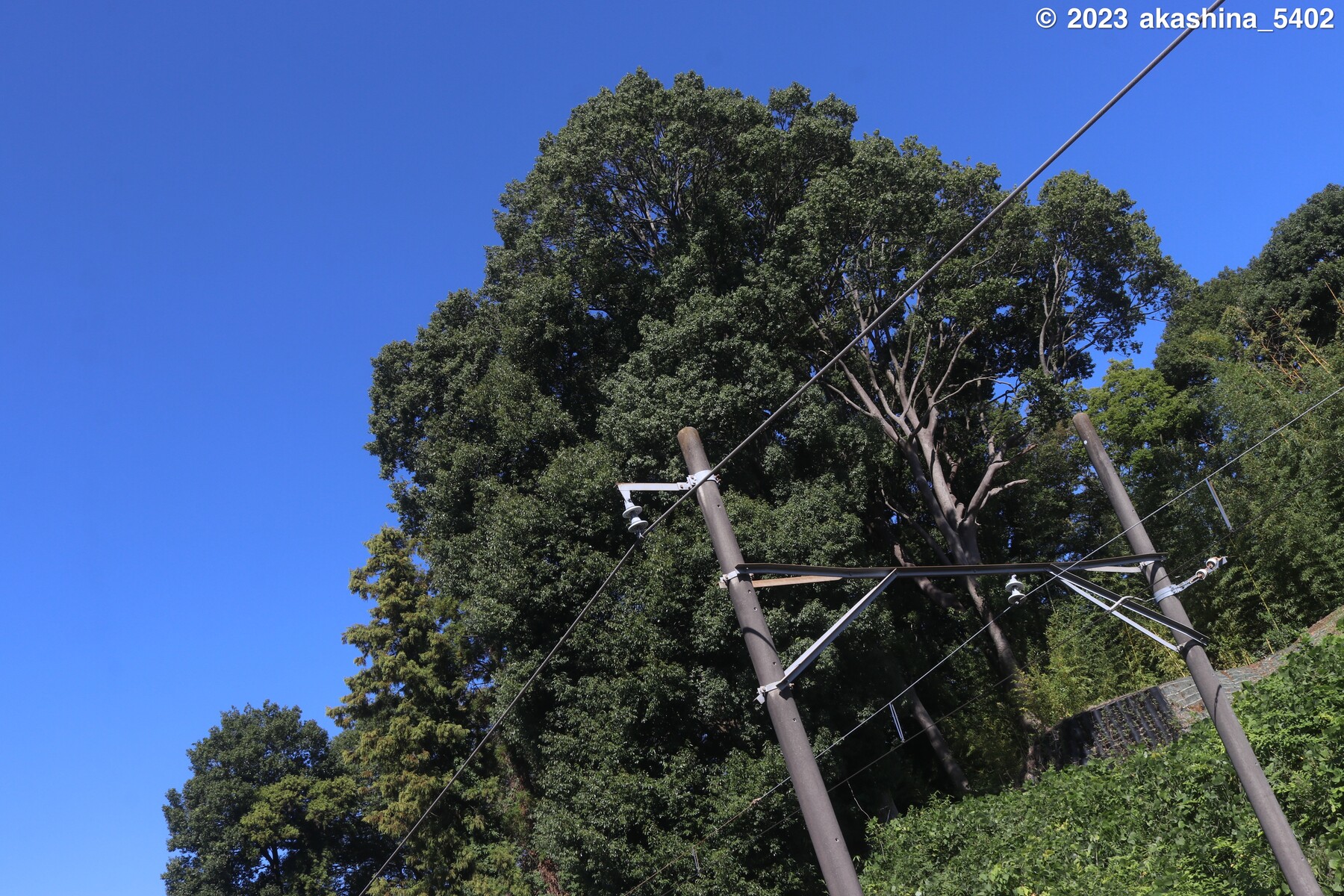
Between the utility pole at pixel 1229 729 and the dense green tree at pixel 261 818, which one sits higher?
the dense green tree at pixel 261 818

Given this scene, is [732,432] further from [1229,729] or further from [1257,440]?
[1229,729]

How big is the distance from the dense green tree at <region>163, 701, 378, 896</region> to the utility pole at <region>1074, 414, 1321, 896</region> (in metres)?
38.9


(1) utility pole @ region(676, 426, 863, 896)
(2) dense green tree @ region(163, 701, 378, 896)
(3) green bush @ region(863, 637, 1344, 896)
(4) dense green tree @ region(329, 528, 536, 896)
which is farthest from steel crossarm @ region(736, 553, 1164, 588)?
(2) dense green tree @ region(163, 701, 378, 896)

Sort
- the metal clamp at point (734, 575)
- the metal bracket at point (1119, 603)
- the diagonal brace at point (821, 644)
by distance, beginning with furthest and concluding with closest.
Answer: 1. the metal bracket at point (1119, 603)
2. the metal clamp at point (734, 575)
3. the diagonal brace at point (821, 644)

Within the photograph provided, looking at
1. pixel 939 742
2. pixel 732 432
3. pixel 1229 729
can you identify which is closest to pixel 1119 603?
pixel 1229 729

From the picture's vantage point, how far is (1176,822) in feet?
32.7

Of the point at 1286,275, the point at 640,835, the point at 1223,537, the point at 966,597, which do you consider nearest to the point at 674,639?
the point at 640,835

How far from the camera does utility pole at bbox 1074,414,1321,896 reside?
20.2 ft

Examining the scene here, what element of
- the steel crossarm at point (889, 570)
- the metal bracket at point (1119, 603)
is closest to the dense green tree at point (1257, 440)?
the metal bracket at point (1119, 603)

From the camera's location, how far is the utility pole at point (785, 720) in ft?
16.6

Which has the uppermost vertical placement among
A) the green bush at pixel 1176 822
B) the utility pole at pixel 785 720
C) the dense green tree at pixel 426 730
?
the dense green tree at pixel 426 730

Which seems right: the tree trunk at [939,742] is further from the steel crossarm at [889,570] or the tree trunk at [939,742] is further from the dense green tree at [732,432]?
the steel crossarm at [889,570]

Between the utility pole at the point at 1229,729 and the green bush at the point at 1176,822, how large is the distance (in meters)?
1.94

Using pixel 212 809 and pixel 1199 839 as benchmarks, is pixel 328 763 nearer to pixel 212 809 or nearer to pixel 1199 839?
pixel 212 809
